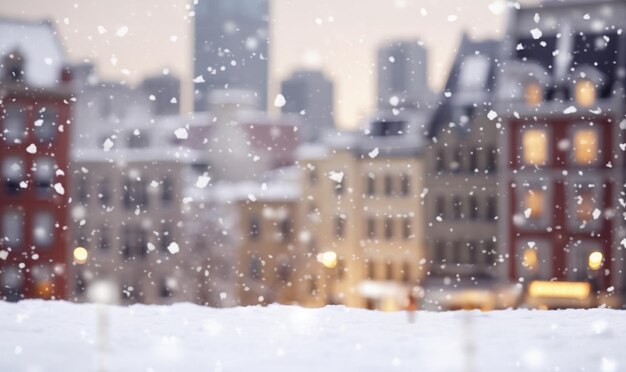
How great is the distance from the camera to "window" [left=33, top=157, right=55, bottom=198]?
42875 mm

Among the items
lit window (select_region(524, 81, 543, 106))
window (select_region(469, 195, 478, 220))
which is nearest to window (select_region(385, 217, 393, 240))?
window (select_region(469, 195, 478, 220))

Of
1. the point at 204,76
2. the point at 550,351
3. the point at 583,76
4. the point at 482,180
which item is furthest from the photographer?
the point at 204,76

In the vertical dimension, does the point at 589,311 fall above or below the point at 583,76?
below

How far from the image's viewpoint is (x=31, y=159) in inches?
1682

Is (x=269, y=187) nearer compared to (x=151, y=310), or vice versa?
(x=151, y=310)

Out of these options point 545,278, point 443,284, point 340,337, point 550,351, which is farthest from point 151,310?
point 443,284

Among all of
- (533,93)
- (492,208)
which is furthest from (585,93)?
(492,208)

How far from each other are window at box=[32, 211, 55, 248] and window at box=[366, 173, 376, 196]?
15.8 meters

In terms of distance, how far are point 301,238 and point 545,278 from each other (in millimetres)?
15916

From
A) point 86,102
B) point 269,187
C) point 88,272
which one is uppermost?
point 86,102

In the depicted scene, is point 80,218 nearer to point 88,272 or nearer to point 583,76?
point 88,272

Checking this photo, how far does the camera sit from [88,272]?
4797 cm

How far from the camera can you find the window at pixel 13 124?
42375mm

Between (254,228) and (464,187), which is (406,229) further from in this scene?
(254,228)
